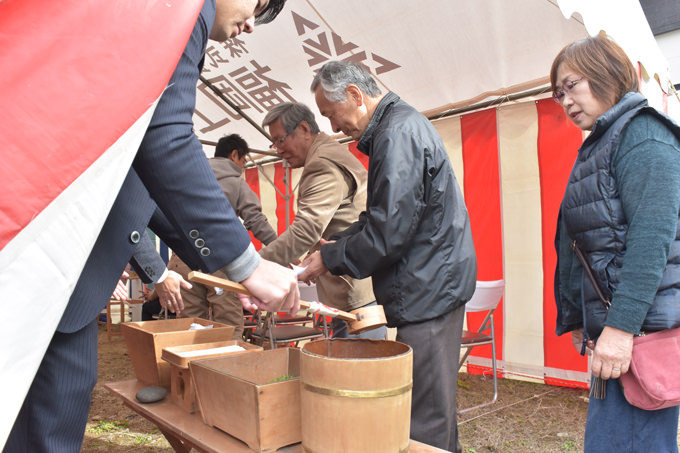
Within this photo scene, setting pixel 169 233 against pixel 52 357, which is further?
pixel 169 233

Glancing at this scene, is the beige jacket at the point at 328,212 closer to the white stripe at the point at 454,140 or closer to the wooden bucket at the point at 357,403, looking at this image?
the wooden bucket at the point at 357,403

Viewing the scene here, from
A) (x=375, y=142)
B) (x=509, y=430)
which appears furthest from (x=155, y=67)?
(x=509, y=430)

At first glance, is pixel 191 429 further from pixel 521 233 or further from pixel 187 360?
pixel 521 233

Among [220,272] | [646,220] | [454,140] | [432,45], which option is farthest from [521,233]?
[646,220]

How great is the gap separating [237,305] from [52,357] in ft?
8.05

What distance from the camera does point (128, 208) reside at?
913mm

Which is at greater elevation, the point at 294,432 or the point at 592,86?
the point at 592,86

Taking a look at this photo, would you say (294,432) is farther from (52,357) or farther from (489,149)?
(489,149)

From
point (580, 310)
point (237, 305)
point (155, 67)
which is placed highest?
point (155, 67)

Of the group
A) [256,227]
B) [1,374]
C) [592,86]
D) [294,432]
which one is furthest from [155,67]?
[256,227]

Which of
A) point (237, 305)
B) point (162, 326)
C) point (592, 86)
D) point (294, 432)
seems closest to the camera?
point (294, 432)

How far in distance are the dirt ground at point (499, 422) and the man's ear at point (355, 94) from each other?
1990 millimetres

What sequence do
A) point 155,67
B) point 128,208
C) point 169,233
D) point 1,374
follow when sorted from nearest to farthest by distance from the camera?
point 1,374 < point 155,67 < point 128,208 < point 169,233

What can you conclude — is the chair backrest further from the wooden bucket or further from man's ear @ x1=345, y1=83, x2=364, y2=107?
the wooden bucket
